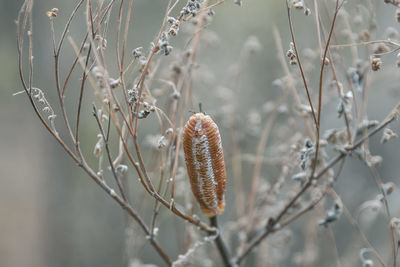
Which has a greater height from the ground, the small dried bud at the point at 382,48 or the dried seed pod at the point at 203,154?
the small dried bud at the point at 382,48

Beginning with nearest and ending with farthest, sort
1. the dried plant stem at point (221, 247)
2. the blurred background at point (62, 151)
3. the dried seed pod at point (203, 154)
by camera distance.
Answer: the dried seed pod at point (203, 154) → the dried plant stem at point (221, 247) → the blurred background at point (62, 151)

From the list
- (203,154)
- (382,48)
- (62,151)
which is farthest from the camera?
(62,151)

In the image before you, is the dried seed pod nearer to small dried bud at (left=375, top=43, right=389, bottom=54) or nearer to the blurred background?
small dried bud at (left=375, top=43, right=389, bottom=54)

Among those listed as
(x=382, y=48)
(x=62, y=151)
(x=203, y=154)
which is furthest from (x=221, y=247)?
(x=62, y=151)

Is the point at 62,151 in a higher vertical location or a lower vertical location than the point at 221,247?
lower

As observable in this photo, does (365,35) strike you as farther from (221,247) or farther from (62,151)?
(62,151)

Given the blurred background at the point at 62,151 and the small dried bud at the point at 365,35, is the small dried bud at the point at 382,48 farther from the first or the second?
the blurred background at the point at 62,151

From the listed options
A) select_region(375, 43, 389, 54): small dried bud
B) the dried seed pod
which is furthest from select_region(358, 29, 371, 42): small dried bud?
the dried seed pod

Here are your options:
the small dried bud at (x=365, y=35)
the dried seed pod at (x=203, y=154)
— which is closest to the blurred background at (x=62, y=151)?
the small dried bud at (x=365, y=35)
